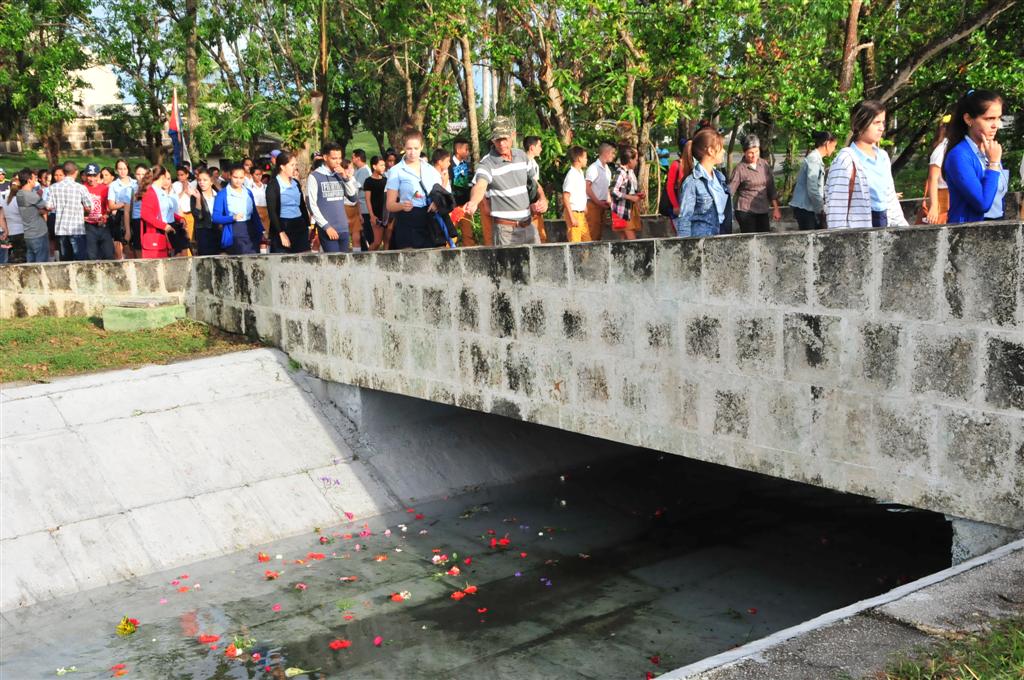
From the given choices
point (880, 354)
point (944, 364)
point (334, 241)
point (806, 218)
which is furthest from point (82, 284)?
point (944, 364)

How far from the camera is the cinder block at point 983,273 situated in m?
4.66

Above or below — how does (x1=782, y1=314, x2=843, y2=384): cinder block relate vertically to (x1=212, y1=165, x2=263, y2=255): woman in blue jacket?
below

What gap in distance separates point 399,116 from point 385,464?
24.3m

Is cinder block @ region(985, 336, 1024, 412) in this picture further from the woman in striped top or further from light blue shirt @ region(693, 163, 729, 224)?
light blue shirt @ region(693, 163, 729, 224)

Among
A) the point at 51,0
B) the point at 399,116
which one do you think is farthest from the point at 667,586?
the point at 399,116

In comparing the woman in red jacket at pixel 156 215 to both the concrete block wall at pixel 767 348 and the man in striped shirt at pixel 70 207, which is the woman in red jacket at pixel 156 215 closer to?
the man in striped shirt at pixel 70 207

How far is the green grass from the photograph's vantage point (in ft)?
122

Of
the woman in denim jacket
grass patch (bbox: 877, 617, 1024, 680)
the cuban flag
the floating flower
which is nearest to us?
grass patch (bbox: 877, 617, 1024, 680)

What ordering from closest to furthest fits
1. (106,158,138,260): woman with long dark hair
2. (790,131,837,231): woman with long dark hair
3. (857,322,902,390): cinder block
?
(857,322,902,390): cinder block → (790,131,837,231): woman with long dark hair → (106,158,138,260): woman with long dark hair

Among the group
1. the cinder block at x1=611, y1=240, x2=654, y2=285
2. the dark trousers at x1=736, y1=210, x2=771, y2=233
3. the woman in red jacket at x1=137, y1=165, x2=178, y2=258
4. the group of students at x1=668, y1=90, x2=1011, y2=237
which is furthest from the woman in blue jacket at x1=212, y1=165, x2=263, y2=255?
the cinder block at x1=611, y1=240, x2=654, y2=285

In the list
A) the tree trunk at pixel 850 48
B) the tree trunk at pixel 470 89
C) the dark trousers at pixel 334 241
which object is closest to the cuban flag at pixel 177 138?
Result: the tree trunk at pixel 470 89

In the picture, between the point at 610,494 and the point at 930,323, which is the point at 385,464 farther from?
the point at 930,323

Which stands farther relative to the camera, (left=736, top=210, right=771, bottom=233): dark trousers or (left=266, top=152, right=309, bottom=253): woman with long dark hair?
(left=266, top=152, right=309, bottom=253): woman with long dark hair

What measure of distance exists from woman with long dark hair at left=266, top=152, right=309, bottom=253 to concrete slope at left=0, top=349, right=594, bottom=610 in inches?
61.6
